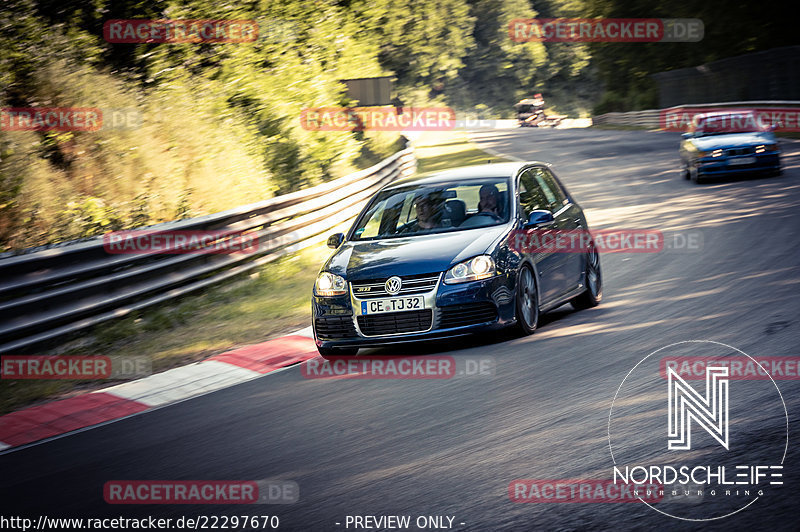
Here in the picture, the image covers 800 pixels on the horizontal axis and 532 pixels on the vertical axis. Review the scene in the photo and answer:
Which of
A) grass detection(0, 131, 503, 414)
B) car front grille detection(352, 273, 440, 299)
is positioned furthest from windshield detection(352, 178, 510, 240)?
grass detection(0, 131, 503, 414)

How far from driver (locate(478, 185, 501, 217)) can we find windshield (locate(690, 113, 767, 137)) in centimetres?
1340

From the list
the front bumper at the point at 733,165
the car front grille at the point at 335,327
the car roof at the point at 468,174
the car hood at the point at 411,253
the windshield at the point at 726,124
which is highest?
the car roof at the point at 468,174

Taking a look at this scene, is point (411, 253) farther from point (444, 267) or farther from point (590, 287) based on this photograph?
point (590, 287)

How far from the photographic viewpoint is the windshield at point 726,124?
21.0m

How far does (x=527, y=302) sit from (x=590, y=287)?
1.62 m

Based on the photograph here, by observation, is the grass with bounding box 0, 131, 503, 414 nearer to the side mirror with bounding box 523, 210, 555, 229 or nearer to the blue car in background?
the side mirror with bounding box 523, 210, 555, 229

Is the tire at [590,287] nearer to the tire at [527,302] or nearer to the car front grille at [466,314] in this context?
the tire at [527,302]

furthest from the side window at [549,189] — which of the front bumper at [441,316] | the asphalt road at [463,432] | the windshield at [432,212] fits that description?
the front bumper at [441,316]

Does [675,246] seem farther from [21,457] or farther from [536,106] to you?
[536,106]

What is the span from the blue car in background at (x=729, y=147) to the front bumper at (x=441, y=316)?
13.7 m

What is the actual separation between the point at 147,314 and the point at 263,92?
34.7ft

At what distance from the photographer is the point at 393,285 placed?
26.8 ft

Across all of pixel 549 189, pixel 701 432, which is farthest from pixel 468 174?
pixel 701 432

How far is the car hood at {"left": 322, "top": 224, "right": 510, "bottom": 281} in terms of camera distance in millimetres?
8250
